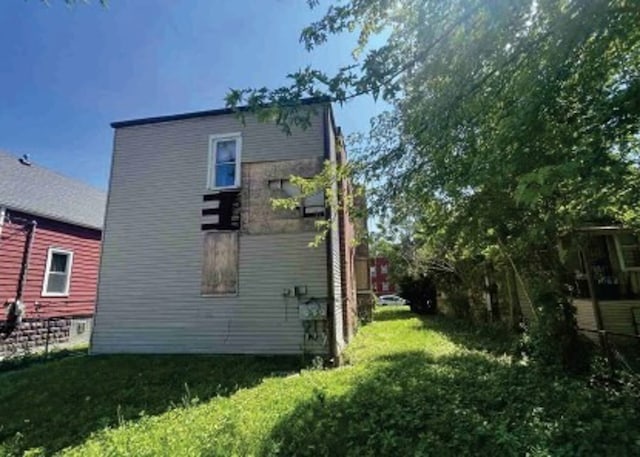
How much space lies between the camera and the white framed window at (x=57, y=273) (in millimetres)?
13258

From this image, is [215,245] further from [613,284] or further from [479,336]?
[613,284]

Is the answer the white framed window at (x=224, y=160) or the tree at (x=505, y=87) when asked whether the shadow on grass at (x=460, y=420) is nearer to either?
the tree at (x=505, y=87)

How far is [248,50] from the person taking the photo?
7.82 metres

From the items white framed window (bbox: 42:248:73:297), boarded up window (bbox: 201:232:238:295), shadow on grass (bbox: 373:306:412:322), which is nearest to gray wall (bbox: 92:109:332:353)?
boarded up window (bbox: 201:232:238:295)

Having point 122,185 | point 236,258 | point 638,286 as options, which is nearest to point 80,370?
point 236,258

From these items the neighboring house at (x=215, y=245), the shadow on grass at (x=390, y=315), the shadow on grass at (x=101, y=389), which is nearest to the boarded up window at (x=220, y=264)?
the neighboring house at (x=215, y=245)

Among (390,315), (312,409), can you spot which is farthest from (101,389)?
(390,315)

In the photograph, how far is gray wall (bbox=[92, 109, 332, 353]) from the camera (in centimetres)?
957

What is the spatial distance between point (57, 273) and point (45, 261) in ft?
2.59

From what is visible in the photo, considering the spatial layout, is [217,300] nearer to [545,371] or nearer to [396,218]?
[396,218]

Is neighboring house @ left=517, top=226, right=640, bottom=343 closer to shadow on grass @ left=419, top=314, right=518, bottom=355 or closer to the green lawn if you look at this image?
shadow on grass @ left=419, top=314, right=518, bottom=355

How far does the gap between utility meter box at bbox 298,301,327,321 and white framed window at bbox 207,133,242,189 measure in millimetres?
3782

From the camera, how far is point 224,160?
10.7 meters

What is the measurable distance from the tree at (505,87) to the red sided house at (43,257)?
38.7ft
